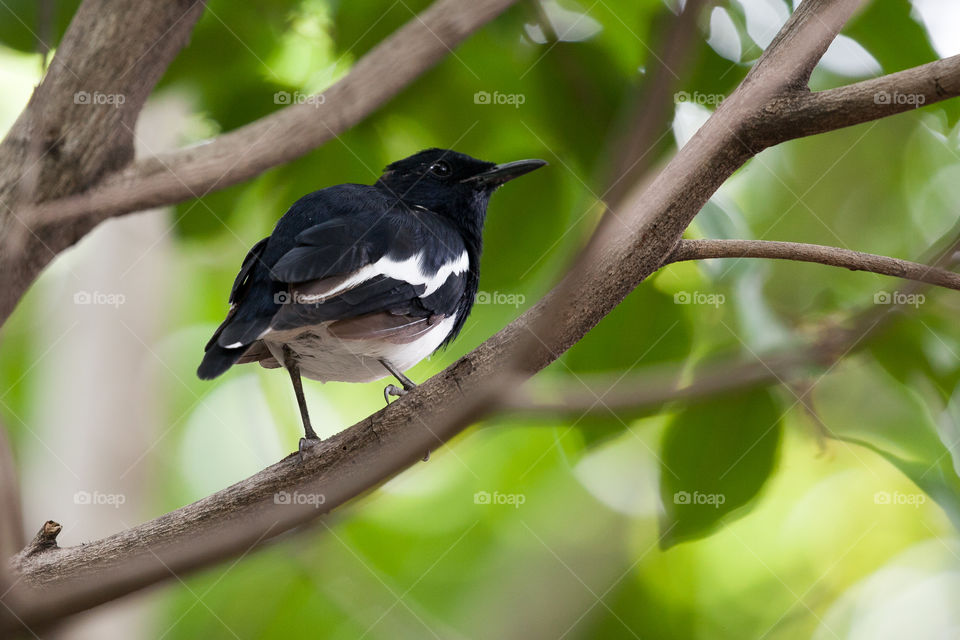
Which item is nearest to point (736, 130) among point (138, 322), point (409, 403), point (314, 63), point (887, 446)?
point (409, 403)

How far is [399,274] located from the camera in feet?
7.88

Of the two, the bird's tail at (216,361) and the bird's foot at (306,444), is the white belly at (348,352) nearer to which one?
the bird's tail at (216,361)

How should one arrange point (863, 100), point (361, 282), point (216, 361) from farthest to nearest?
point (361, 282) < point (216, 361) < point (863, 100)

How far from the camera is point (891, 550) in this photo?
3160mm

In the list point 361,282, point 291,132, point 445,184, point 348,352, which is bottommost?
point 348,352

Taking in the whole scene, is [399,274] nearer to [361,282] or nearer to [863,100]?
[361,282]

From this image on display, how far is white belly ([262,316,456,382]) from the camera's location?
2.43 m

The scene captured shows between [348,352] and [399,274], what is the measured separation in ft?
0.93

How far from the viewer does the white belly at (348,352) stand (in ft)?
7.97

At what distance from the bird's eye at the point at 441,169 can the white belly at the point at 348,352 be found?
1.82 feet

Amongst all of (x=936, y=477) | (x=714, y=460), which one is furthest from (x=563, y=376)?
Result: (x=936, y=477)

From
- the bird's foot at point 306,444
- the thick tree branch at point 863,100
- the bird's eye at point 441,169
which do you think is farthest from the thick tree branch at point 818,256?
the bird's eye at point 441,169

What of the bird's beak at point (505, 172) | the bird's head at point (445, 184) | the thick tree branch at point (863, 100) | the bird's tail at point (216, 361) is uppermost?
the thick tree branch at point (863, 100)

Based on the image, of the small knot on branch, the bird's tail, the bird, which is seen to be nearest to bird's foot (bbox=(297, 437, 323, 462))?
→ the bird
